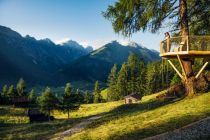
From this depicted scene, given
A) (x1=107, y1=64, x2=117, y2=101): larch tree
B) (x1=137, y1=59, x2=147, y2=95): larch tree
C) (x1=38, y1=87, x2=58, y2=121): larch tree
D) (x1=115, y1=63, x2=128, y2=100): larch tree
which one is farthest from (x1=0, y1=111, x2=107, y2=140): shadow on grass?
(x1=107, y1=64, x2=117, y2=101): larch tree

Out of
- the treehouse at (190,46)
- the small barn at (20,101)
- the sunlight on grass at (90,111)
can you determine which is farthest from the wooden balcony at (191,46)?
the small barn at (20,101)

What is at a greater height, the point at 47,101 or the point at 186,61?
the point at 186,61

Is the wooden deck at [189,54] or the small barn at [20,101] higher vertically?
the wooden deck at [189,54]

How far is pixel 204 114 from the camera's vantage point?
71.3 ft

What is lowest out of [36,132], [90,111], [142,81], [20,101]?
[90,111]

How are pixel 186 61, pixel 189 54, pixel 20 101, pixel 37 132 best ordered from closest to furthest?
pixel 189 54
pixel 186 61
pixel 37 132
pixel 20 101

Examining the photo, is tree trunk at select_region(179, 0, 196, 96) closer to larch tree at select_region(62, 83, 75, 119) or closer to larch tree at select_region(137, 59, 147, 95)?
larch tree at select_region(62, 83, 75, 119)

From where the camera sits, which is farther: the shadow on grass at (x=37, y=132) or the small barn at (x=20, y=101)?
the small barn at (x=20, y=101)

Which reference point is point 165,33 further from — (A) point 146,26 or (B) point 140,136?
(B) point 140,136

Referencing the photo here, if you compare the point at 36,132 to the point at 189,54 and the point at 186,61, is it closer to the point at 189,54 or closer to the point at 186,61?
the point at 186,61

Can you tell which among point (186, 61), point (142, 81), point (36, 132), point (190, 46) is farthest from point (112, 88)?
point (190, 46)

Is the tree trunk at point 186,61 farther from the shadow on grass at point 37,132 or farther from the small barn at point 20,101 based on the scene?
the small barn at point 20,101

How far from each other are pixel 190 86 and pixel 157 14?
783cm

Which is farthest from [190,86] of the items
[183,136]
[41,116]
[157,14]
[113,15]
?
[41,116]
